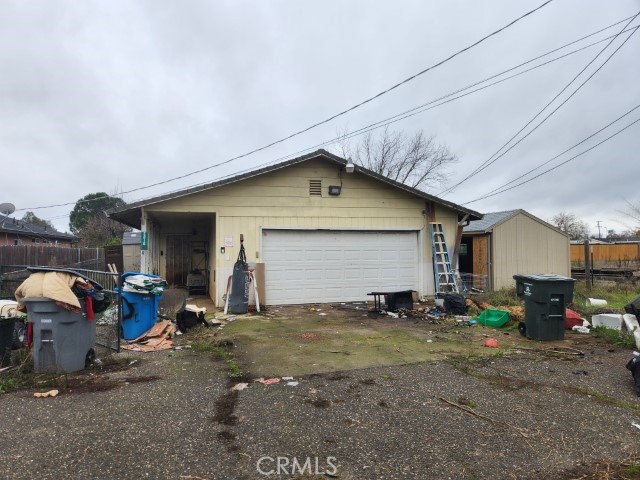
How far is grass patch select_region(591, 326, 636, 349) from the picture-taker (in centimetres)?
632

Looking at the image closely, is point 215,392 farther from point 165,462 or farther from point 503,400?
point 503,400

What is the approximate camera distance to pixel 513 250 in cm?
1355

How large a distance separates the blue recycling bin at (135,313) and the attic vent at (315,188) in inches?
214

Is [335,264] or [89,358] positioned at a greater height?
[335,264]

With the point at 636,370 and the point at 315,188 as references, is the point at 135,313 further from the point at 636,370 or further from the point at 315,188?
Result: the point at 636,370

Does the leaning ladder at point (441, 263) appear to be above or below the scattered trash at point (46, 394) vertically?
above

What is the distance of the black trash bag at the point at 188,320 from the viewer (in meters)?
7.71

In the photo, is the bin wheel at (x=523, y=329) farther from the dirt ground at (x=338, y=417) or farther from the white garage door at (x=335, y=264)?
the white garage door at (x=335, y=264)

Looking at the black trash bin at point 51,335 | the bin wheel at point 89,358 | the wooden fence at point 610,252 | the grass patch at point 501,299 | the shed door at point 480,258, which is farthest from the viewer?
the wooden fence at point 610,252

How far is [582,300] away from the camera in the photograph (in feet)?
36.2

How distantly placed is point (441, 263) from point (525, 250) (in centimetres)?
393

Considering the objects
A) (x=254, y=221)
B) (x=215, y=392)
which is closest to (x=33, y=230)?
(x=254, y=221)

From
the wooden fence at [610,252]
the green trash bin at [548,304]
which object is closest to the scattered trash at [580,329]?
the green trash bin at [548,304]

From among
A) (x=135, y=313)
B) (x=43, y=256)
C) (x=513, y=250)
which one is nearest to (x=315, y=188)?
(x=135, y=313)
